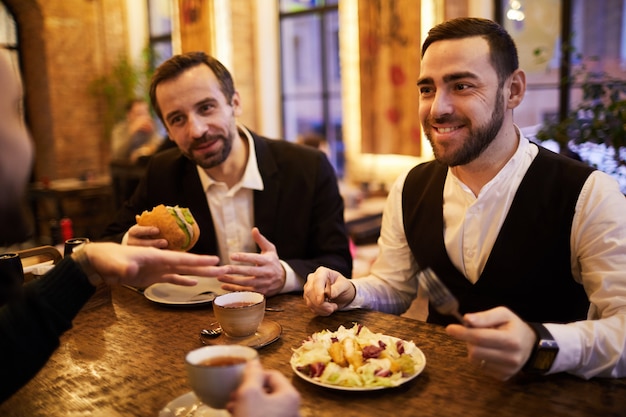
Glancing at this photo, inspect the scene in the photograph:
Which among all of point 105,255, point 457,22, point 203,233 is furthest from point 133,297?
point 457,22

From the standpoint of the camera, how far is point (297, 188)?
2.34 metres

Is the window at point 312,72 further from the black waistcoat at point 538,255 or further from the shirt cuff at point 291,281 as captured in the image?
the black waistcoat at point 538,255

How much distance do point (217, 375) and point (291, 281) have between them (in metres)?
0.95

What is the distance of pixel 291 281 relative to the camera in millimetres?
1882

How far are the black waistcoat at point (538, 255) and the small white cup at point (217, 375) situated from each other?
0.89m

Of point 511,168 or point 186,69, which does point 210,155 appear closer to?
point 186,69

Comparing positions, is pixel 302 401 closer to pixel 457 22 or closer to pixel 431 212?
pixel 431 212

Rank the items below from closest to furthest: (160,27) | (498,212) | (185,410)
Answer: (185,410) < (498,212) < (160,27)

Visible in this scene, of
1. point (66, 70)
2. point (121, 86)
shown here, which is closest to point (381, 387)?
point (121, 86)

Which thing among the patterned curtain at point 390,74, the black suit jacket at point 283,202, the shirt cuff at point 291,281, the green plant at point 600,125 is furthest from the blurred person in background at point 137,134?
the shirt cuff at point 291,281

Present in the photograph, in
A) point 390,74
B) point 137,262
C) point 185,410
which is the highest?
point 390,74

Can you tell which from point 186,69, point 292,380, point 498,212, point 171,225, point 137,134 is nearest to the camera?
point 292,380

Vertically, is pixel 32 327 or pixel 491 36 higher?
pixel 491 36

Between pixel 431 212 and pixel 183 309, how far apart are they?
2.73 feet
